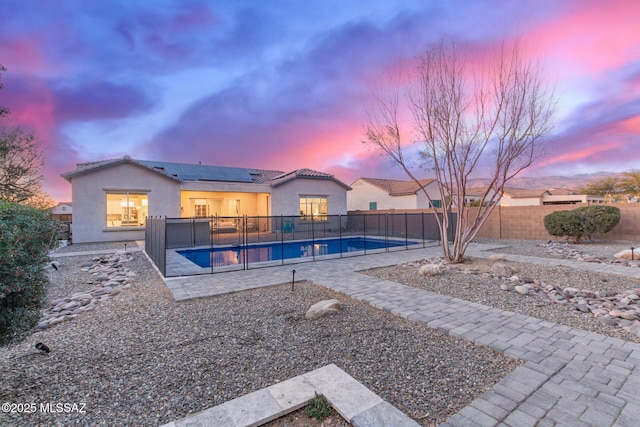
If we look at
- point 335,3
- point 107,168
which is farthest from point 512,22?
point 107,168

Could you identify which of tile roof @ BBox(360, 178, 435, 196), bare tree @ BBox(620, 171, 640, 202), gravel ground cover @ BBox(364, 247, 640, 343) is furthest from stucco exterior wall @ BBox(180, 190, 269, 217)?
bare tree @ BBox(620, 171, 640, 202)

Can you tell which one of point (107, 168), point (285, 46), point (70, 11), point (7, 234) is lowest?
point (7, 234)

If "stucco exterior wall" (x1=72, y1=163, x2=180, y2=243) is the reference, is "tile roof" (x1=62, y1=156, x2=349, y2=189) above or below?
above

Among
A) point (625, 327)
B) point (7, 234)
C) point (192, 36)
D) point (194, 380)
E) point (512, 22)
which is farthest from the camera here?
point (192, 36)

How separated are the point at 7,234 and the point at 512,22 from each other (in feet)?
29.4

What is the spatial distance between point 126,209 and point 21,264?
555 inches

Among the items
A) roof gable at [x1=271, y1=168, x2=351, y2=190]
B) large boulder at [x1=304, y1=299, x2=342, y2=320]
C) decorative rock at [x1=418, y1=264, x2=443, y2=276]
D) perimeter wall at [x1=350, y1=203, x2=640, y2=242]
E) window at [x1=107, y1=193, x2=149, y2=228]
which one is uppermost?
roof gable at [x1=271, y1=168, x2=351, y2=190]

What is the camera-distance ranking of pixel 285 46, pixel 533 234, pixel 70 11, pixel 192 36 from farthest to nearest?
pixel 533 234 → pixel 285 46 → pixel 192 36 → pixel 70 11

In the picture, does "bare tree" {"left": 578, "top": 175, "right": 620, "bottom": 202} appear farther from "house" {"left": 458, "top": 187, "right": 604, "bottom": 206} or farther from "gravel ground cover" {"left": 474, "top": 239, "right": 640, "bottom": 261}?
"gravel ground cover" {"left": 474, "top": 239, "right": 640, "bottom": 261}

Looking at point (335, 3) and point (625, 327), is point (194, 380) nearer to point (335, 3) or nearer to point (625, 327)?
point (625, 327)

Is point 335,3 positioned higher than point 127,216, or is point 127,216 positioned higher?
point 335,3

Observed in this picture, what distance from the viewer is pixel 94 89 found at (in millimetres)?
10727

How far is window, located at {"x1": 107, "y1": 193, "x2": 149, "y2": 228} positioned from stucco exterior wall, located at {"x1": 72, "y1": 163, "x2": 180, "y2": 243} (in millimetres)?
244

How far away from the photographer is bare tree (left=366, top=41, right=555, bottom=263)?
685 centimetres
